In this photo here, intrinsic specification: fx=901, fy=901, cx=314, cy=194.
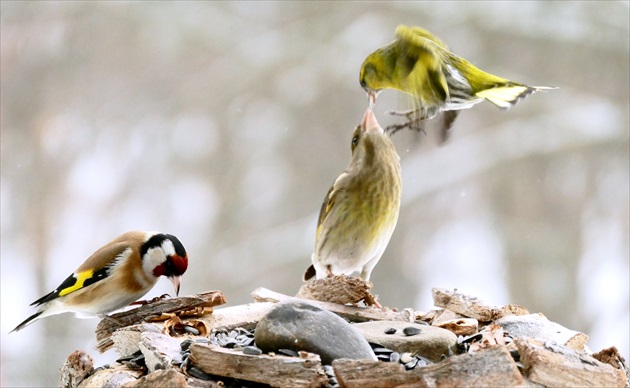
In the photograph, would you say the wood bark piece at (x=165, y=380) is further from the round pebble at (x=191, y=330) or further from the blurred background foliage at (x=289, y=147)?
the blurred background foliage at (x=289, y=147)

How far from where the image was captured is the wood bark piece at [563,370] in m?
1.54

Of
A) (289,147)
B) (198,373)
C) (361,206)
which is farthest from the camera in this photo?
(289,147)

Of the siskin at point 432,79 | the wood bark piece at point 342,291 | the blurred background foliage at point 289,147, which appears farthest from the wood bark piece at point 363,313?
the blurred background foliage at point 289,147

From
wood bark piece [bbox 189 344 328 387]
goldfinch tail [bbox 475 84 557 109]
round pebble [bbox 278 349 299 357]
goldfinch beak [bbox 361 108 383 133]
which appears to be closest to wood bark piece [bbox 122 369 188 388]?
wood bark piece [bbox 189 344 328 387]

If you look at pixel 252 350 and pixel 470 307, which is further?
pixel 470 307

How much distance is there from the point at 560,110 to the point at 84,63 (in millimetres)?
2521

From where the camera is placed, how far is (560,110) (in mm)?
4809

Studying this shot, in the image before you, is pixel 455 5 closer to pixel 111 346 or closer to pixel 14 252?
pixel 14 252

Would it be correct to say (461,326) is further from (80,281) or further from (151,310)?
(80,281)

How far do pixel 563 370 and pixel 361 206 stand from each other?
1.22 meters

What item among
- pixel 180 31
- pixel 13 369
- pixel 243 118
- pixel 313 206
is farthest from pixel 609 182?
pixel 13 369

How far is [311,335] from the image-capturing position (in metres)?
1.66

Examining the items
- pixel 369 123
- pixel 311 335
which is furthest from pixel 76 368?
pixel 369 123

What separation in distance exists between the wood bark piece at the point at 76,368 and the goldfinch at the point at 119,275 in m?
0.62
